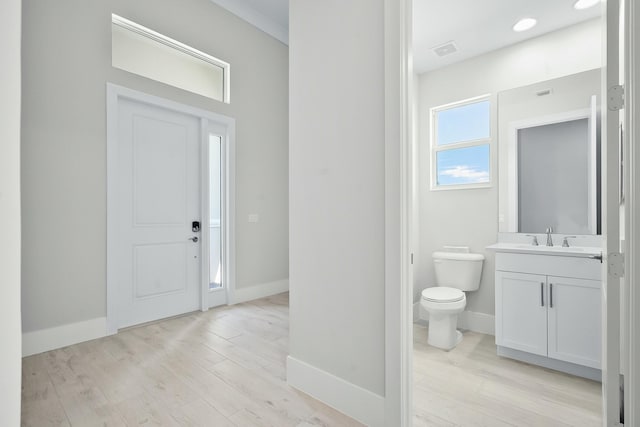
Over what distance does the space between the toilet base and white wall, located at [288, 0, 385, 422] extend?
127cm

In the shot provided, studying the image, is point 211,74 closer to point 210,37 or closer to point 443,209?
point 210,37

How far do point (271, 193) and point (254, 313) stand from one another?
156 centimetres

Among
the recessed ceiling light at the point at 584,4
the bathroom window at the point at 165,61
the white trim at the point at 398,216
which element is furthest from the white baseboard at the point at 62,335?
the recessed ceiling light at the point at 584,4

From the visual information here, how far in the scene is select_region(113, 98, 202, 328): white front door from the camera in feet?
9.28

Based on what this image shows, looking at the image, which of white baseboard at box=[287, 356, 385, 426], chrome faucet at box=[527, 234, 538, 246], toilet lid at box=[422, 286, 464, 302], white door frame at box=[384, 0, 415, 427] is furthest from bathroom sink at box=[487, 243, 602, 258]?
white baseboard at box=[287, 356, 385, 426]

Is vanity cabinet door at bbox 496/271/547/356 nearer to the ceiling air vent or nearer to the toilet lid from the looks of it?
the toilet lid

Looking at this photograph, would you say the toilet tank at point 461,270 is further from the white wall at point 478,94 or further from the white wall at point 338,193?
the white wall at point 338,193

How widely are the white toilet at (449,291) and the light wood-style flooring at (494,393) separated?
158mm

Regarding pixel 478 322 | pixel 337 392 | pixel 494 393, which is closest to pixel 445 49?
pixel 478 322

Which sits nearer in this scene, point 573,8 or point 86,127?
point 573,8

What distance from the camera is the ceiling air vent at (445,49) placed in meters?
2.89
